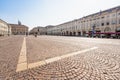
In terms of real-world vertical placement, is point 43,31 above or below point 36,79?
above

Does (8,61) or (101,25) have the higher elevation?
(101,25)

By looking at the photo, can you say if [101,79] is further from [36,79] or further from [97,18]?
[97,18]

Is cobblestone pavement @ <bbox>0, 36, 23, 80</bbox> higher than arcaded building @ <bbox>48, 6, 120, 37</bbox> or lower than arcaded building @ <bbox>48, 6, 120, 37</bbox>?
lower

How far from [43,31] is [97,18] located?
95.4 metres

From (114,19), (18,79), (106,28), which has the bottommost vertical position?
(18,79)

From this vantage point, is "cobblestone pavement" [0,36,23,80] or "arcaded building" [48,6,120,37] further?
"arcaded building" [48,6,120,37]

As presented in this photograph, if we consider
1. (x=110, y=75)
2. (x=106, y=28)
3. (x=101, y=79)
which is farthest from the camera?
(x=106, y=28)

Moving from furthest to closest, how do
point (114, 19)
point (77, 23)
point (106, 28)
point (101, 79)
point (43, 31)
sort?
point (43, 31)
point (77, 23)
point (106, 28)
point (114, 19)
point (101, 79)

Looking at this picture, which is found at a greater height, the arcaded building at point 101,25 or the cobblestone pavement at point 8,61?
the arcaded building at point 101,25

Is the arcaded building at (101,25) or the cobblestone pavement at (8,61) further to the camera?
the arcaded building at (101,25)

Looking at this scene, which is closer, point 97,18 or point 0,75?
point 0,75

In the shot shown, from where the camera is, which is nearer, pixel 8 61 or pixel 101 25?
pixel 8 61

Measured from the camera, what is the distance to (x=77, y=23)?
61438 mm

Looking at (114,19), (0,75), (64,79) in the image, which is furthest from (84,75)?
(114,19)
